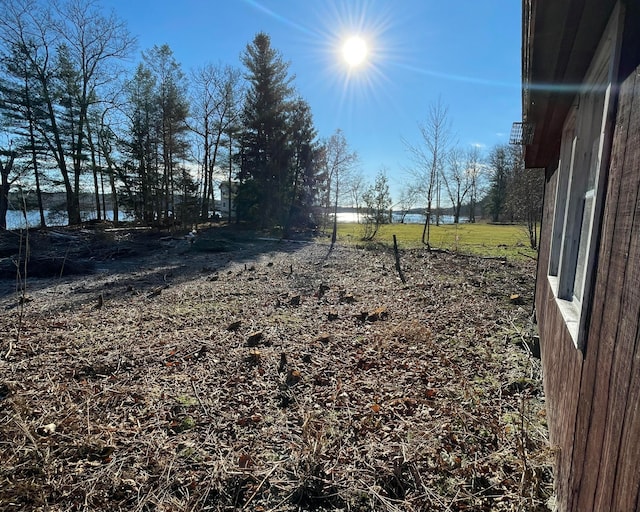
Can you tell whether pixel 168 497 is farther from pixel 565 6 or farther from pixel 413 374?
pixel 565 6

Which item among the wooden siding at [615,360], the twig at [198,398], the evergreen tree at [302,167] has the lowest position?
the twig at [198,398]

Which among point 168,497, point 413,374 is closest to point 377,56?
point 413,374

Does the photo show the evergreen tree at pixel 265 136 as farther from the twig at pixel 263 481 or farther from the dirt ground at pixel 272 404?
the twig at pixel 263 481

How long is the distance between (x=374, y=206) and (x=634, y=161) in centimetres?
1658

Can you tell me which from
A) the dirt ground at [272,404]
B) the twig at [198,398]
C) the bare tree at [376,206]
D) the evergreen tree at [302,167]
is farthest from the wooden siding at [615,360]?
the evergreen tree at [302,167]

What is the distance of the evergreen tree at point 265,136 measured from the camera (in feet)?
67.6

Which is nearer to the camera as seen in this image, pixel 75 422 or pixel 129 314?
pixel 75 422

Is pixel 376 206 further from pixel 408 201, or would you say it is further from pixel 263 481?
pixel 263 481

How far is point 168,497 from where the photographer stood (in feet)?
6.28

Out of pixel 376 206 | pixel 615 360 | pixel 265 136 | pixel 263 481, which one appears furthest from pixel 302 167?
pixel 615 360

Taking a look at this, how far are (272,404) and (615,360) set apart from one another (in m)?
2.47

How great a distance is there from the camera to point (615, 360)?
3.26ft

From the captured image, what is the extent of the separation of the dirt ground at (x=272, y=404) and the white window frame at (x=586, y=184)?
0.86 m

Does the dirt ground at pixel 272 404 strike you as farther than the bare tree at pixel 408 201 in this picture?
No
